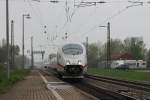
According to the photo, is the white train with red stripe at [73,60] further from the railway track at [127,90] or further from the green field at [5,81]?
the green field at [5,81]

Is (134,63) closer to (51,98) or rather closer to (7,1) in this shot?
(7,1)

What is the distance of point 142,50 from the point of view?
144 meters

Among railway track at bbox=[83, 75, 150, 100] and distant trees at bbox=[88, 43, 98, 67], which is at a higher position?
distant trees at bbox=[88, 43, 98, 67]

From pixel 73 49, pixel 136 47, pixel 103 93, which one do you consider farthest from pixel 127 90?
pixel 136 47

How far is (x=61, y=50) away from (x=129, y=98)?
18.5 m

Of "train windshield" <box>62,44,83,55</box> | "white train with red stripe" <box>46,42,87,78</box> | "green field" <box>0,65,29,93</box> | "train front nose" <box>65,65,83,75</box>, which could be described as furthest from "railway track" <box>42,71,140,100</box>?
"green field" <box>0,65,29,93</box>

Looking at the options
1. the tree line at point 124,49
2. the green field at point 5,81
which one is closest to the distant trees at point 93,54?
the tree line at point 124,49

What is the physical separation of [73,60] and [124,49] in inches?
4850

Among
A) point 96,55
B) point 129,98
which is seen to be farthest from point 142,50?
point 129,98

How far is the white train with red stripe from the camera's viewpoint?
3409 cm

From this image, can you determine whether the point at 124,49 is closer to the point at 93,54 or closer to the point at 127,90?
the point at 93,54

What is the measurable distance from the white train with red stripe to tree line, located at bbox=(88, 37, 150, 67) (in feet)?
294

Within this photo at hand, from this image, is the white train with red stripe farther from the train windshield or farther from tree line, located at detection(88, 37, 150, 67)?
tree line, located at detection(88, 37, 150, 67)

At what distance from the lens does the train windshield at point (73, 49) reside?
35.0 metres
